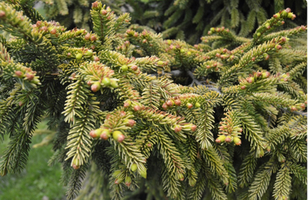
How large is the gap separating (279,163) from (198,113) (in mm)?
620

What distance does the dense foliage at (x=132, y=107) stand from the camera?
71cm

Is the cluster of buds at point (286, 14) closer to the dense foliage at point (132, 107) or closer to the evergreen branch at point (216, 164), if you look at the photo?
the dense foliage at point (132, 107)

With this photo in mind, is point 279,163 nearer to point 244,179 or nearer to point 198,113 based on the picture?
point 244,179

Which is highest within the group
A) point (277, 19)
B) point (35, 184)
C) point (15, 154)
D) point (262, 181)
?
point (277, 19)

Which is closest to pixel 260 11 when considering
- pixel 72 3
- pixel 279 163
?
pixel 279 163

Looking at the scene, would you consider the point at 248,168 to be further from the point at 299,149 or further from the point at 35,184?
the point at 35,184

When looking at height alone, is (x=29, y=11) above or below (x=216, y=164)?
above

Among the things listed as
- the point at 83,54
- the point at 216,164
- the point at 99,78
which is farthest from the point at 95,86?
the point at 216,164

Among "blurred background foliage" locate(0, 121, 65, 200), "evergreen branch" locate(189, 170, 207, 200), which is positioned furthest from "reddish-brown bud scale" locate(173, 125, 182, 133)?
"blurred background foliage" locate(0, 121, 65, 200)

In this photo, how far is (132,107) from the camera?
29.7 inches

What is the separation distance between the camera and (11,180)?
349 cm

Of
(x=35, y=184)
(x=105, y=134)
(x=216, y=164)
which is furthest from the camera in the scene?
(x=35, y=184)

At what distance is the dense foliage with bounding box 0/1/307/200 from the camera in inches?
28.1

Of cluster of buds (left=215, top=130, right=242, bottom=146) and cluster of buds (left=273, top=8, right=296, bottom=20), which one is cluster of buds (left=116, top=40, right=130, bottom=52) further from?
cluster of buds (left=273, top=8, right=296, bottom=20)
